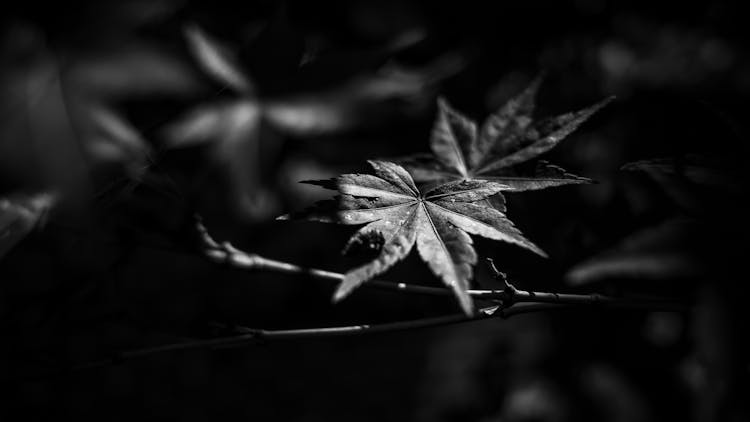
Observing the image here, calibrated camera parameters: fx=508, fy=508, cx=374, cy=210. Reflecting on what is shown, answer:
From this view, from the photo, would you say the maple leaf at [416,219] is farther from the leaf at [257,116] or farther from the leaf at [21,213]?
the leaf at [257,116]

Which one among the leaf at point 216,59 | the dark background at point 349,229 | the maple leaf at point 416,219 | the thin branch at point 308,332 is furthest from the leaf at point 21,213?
the leaf at point 216,59

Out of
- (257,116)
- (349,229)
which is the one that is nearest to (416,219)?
(257,116)

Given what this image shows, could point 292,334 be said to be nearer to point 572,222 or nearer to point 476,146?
point 476,146

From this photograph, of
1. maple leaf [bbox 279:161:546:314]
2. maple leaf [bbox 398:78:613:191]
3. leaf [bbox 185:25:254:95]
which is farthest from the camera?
leaf [bbox 185:25:254:95]

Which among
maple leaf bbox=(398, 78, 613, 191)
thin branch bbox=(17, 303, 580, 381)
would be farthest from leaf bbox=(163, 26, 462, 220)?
thin branch bbox=(17, 303, 580, 381)

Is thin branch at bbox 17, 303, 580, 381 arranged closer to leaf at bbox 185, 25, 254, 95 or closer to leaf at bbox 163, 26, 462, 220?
leaf at bbox 163, 26, 462, 220
